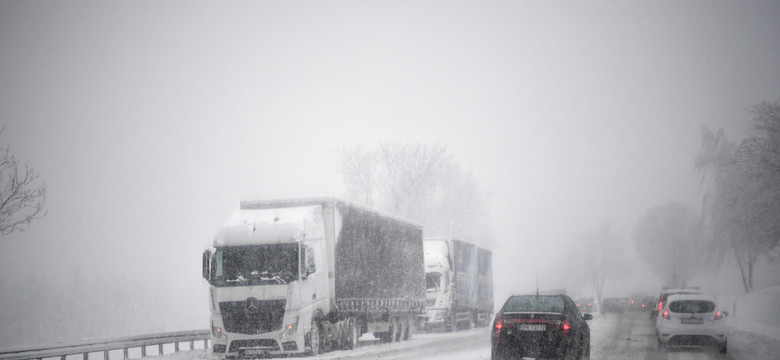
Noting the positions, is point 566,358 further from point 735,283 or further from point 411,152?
point 735,283

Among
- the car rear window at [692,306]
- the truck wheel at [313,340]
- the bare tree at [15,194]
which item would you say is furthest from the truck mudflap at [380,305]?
the bare tree at [15,194]

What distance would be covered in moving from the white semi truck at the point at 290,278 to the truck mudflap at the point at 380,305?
59 millimetres

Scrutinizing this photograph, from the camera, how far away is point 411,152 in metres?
65.1

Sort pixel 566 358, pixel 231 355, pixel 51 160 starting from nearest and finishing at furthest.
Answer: pixel 566 358
pixel 231 355
pixel 51 160

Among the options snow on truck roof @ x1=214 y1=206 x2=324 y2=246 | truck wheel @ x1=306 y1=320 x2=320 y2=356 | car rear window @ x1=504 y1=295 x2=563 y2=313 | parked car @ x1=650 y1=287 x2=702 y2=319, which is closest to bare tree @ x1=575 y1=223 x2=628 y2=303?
parked car @ x1=650 y1=287 x2=702 y2=319

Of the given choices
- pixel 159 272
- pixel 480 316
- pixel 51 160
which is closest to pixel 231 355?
pixel 480 316

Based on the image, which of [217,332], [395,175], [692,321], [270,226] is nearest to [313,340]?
[217,332]

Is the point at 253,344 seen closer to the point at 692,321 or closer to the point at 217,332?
the point at 217,332

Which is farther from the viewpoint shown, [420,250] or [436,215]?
[436,215]

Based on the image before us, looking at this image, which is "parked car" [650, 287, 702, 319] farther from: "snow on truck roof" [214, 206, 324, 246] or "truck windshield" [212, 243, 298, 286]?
"truck windshield" [212, 243, 298, 286]

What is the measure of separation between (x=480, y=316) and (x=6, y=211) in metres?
25.3

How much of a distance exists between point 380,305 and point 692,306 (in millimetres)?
9465

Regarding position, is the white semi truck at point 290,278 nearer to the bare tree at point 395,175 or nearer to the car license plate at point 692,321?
the car license plate at point 692,321

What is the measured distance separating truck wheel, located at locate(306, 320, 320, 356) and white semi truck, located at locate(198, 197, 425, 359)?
0.03 meters
